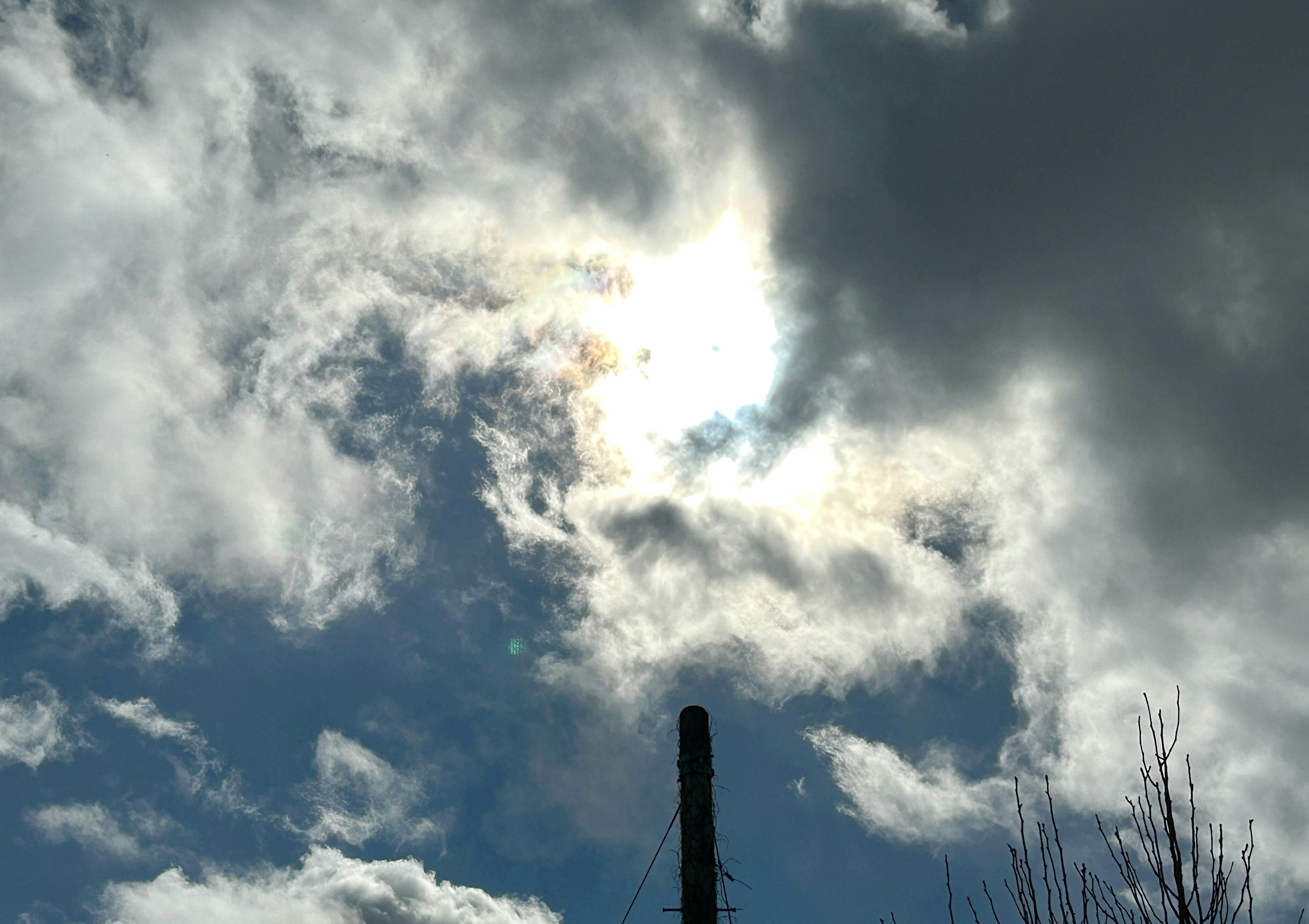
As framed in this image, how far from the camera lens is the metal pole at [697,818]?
9297mm

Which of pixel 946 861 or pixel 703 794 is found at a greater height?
pixel 703 794

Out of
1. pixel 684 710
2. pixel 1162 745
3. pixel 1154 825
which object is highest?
pixel 684 710

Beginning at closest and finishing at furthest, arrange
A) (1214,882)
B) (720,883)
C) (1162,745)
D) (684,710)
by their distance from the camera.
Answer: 1. (1214,882)
2. (1162,745)
3. (720,883)
4. (684,710)

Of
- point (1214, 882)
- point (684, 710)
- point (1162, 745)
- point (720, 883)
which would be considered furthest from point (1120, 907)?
point (684, 710)

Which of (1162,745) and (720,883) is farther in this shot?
(720,883)

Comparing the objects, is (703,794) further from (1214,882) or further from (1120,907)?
(1214,882)

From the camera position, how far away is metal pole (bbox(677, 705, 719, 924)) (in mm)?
9297

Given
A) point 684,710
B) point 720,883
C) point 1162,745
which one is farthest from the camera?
point 684,710

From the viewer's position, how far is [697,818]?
389 inches

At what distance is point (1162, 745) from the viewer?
25.2ft

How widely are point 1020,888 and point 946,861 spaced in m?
0.78

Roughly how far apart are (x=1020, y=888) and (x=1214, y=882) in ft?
5.26

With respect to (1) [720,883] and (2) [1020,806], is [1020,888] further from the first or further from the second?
(1) [720,883]

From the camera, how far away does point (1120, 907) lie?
754 centimetres
